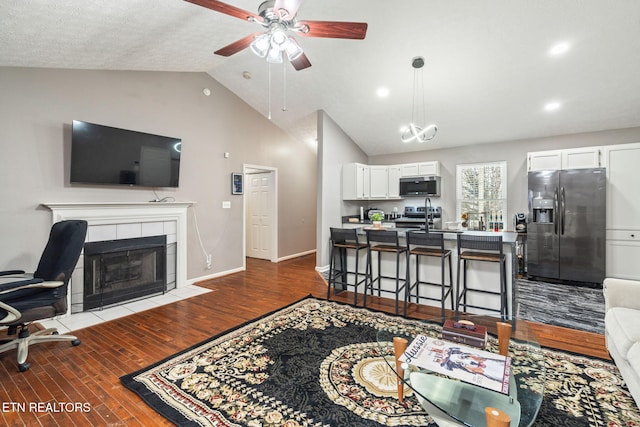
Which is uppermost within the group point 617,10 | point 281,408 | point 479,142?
point 617,10

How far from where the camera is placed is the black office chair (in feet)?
7.72

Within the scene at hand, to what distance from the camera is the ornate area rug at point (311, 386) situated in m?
1.78

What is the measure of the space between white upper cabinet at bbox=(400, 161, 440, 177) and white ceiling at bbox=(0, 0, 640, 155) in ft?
2.63

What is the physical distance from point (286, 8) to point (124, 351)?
10.4 feet

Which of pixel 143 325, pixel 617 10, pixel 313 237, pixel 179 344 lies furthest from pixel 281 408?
pixel 313 237

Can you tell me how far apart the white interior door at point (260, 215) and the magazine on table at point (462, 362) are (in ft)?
16.8

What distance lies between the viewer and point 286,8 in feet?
7.05

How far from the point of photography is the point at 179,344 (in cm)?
275

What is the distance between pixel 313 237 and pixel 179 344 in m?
5.22

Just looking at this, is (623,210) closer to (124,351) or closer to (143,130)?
(124,351)

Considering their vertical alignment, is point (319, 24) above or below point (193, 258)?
above

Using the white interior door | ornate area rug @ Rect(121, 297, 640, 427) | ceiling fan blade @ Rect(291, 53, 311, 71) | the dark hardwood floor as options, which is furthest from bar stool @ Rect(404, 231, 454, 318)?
the white interior door

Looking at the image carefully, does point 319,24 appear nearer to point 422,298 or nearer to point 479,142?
point 422,298
